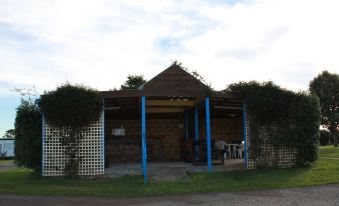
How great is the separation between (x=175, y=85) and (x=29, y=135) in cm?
521

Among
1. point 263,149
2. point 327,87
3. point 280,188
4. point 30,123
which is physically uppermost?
point 327,87

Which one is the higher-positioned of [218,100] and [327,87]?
[327,87]

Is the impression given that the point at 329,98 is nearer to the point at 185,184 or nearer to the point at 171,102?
the point at 171,102

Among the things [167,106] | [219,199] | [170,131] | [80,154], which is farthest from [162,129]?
[219,199]

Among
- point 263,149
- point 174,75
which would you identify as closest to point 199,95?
point 174,75

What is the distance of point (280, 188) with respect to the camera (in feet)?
36.4

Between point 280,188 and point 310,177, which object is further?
point 310,177

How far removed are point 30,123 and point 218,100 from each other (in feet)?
22.1

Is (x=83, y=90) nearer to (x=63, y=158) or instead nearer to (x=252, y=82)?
(x=63, y=158)

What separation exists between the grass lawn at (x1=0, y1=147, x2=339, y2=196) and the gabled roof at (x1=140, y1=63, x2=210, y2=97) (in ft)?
9.07

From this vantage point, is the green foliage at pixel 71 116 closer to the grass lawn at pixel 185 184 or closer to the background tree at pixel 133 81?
the grass lawn at pixel 185 184

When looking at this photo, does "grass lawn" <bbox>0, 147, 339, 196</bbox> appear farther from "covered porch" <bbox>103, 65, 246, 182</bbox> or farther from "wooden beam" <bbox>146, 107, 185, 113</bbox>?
"wooden beam" <bbox>146, 107, 185, 113</bbox>

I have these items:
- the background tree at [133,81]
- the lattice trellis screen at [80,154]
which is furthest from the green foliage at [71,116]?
the background tree at [133,81]

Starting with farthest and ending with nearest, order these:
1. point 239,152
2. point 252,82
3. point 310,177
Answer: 1. point 239,152
2. point 252,82
3. point 310,177
